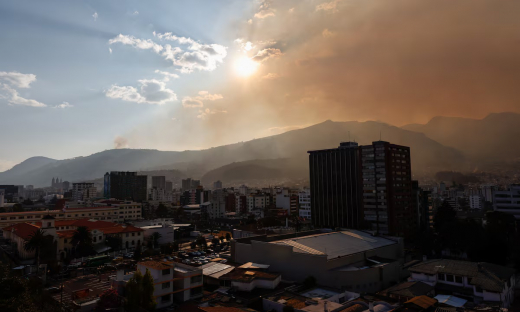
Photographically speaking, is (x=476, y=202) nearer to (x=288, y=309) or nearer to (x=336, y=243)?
(x=336, y=243)

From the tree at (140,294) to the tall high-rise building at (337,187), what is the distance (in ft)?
125

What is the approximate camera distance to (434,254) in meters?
39.6

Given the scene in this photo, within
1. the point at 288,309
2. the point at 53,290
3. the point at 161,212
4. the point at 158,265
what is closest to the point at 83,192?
the point at 161,212

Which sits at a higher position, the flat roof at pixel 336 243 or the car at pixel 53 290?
the flat roof at pixel 336 243

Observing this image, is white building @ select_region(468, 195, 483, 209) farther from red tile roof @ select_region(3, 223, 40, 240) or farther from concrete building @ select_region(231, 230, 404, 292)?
red tile roof @ select_region(3, 223, 40, 240)

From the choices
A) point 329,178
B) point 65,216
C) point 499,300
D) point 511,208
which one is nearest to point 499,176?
point 511,208

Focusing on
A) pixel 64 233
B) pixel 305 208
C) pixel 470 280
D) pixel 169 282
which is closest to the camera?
pixel 169 282

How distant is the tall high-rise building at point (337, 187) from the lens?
51.2 metres

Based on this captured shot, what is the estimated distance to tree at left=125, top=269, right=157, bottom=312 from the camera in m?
17.5

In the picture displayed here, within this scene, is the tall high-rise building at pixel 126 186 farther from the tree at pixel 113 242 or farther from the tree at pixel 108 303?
the tree at pixel 108 303

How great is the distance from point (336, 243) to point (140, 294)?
19.0 metres

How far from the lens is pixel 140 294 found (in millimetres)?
17844

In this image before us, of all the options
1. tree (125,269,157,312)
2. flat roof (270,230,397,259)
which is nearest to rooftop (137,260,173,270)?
tree (125,269,157,312)

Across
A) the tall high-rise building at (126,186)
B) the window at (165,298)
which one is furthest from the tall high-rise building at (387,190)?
the tall high-rise building at (126,186)
